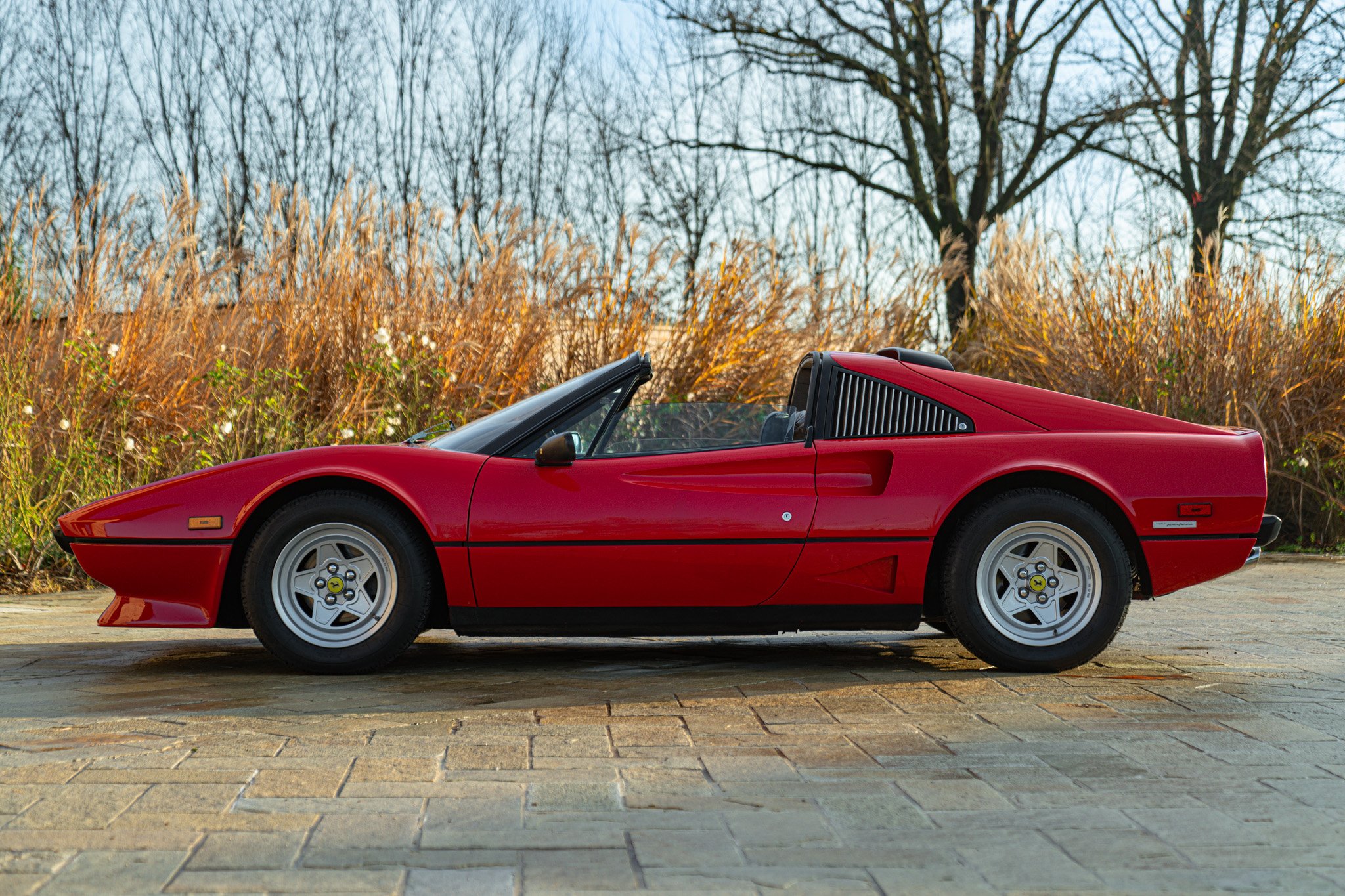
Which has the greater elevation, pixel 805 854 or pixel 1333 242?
pixel 1333 242

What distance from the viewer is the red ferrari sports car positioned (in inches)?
168

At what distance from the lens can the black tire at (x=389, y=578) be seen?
13.9ft

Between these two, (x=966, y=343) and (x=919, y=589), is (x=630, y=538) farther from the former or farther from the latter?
(x=966, y=343)

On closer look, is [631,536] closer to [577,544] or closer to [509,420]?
[577,544]

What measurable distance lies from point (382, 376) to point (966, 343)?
578cm

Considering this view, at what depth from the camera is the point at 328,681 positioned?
4246 mm

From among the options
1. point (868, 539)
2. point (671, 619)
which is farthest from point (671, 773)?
point (868, 539)

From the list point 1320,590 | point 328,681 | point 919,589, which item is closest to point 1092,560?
point 919,589

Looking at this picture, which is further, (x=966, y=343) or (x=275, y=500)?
(x=966, y=343)

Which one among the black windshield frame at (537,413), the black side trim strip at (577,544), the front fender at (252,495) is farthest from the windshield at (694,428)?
the front fender at (252,495)

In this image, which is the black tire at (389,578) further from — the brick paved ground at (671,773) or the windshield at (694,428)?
the windshield at (694,428)

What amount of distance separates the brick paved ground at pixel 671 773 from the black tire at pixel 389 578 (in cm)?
14

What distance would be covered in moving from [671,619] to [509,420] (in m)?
0.98

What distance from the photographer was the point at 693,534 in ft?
14.0
